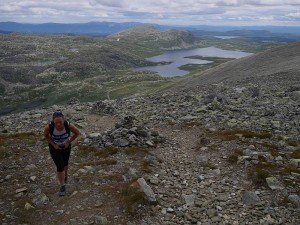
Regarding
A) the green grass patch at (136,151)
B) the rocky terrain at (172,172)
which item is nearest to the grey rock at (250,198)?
the rocky terrain at (172,172)

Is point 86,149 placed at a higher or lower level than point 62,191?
lower

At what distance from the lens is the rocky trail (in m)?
13.1

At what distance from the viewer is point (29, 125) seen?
31984 millimetres

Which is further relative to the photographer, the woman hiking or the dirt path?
the woman hiking

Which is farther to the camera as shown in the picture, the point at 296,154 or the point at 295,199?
the point at 296,154

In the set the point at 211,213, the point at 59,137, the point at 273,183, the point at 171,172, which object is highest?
the point at 59,137

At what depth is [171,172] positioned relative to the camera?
56.6ft

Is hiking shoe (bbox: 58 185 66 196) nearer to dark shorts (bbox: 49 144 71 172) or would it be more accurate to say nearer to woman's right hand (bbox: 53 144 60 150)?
dark shorts (bbox: 49 144 71 172)

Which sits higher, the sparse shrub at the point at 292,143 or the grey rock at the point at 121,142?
the sparse shrub at the point at 292,143

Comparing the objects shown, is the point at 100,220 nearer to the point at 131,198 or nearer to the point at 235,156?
the point at 131,198

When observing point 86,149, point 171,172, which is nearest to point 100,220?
point 171,172

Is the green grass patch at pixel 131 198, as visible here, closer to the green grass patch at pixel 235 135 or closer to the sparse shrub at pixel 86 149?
the sparse shrub at pixel 86 149

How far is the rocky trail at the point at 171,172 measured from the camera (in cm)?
1308

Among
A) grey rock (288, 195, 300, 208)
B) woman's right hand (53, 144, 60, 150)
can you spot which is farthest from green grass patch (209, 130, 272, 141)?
woman's right hand (53, 144, 60, 150)
